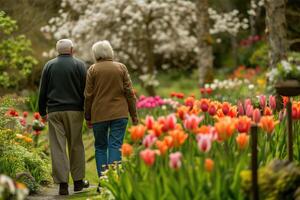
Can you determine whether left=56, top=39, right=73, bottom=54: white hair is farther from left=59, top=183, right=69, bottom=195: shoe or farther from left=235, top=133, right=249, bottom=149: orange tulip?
left=235, top=133, right=249, bottom=149: orange tulip

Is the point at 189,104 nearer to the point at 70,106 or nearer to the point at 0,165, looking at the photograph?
the point at 70,106

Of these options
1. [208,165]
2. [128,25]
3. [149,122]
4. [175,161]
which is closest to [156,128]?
[149,122]

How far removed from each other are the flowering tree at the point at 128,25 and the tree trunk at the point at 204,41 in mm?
2541

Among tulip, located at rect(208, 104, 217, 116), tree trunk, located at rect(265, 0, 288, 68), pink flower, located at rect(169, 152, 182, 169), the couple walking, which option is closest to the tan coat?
the couple walking

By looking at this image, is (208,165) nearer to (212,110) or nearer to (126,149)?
(126,149)

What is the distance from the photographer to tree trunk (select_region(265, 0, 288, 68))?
11.3 meters

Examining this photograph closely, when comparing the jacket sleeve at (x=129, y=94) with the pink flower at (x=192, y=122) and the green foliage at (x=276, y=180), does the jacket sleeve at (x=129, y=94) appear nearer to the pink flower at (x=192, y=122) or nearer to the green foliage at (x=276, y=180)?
the pink flower at (x=192, y=122)

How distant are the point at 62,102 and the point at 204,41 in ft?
27.7

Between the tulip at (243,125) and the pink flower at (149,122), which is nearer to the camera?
the pink flower at (149,122)

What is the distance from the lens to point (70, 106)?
8.22 metres

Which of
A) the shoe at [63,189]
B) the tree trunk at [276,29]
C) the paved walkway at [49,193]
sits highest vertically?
the tree trunk at [276,29]

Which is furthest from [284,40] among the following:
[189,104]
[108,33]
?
[108,33]

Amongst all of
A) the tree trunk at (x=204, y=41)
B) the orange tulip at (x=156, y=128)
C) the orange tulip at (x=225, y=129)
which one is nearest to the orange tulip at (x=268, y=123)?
the orange tulip at (x=225, y=129)

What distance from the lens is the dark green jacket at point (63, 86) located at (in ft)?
26.9
